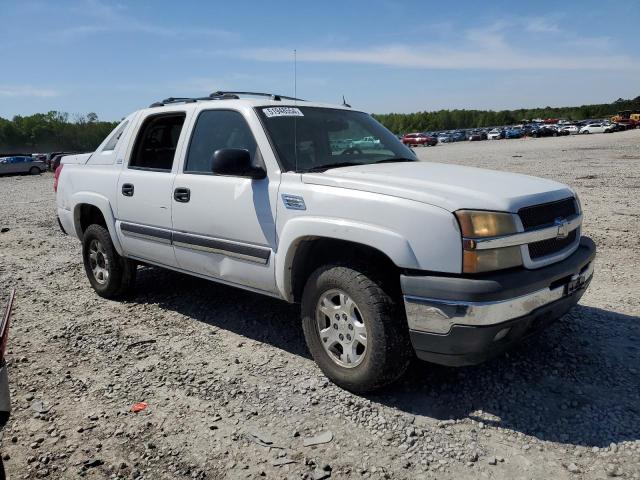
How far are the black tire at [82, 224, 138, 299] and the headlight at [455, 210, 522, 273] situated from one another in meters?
3.62

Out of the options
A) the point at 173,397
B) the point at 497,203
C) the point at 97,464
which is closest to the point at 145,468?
the point at 97,464

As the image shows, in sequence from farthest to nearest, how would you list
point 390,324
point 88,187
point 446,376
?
point 88,187
point 446,376
point 390,324

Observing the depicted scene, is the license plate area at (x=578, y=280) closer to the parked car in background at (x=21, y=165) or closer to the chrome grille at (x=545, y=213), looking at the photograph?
the chrome grille at (x=545, y=213)

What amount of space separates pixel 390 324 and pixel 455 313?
0.42 m

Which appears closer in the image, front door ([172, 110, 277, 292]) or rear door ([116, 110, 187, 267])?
front door ([172, 110, 277, 292])

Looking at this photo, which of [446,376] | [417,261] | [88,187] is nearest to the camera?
[417,261]

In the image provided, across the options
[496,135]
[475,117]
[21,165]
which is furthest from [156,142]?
[475,117]

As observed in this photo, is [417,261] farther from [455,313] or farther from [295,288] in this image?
[295,288]

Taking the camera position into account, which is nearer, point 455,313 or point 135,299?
point 455,313

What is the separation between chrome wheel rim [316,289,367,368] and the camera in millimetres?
3238

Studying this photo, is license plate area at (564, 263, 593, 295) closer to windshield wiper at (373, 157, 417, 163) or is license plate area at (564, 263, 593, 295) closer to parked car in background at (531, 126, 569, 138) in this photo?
windshield wiper at (373, 157, 417, 163)

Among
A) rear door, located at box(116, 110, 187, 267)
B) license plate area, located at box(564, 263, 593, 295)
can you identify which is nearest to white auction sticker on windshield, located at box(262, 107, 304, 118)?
rear door, located at box(116, 110, 187, 267)

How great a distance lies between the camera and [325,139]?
4.04 metres

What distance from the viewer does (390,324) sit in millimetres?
3049
